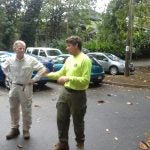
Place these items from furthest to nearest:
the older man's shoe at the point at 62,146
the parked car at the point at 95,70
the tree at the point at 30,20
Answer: the tree at the point at 30,20
the parked car at the point at 95,70
the older man's shoe at the point at 62,146

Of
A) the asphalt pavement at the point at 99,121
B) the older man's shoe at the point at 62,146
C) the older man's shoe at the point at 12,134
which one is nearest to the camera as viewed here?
the older man's shoe at the point at 62,146

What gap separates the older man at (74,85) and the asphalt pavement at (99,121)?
82cm

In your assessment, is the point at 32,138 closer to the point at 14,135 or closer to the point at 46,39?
the point at 14,135

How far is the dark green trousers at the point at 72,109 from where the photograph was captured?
580cm

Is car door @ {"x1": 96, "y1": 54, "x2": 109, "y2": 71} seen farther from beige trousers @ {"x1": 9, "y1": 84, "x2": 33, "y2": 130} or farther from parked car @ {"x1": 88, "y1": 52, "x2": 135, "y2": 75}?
beige trousers @ {"x1": 9, "y1": 84, "x2": 33, "y2": 130}

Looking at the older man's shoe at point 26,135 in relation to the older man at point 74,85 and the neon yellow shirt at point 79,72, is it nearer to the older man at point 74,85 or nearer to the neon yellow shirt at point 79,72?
the older man at point 74,85

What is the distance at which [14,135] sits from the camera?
7.09m

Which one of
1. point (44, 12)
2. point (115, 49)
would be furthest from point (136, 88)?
point (44, 12)

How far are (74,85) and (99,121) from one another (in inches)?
→ 130

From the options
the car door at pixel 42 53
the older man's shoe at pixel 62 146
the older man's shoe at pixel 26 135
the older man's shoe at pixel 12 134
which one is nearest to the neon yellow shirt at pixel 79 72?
the older man's shoe at pixel 62 146

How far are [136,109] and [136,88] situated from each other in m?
5.46

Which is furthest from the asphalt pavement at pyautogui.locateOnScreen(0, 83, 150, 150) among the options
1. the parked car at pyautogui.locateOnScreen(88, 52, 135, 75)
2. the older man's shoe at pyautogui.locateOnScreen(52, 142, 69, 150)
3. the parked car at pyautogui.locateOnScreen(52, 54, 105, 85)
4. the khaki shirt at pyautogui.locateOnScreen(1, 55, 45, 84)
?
the parked car at pyautogui.locateOnScreen(88, 52, 135, 75)

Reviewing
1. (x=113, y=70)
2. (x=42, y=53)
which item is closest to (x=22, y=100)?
(x=113, y=70)

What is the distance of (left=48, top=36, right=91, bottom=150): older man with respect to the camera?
5.65 meters
